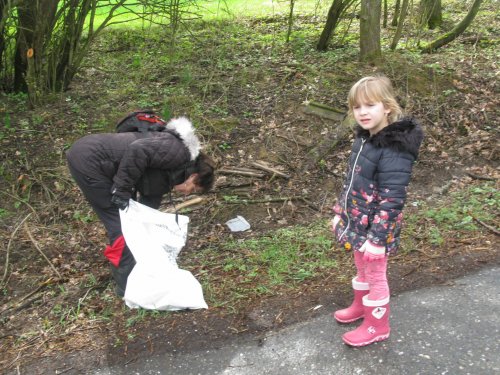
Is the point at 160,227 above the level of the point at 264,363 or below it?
above

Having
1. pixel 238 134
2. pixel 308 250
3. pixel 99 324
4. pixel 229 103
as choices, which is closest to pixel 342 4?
pixel 229 103

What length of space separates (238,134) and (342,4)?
360 cm

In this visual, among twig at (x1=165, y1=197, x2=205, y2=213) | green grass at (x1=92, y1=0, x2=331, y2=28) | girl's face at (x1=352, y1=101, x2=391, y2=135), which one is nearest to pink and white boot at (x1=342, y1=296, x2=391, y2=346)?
girl's face at (x1=352, y1=101, x2=391, y2=135)

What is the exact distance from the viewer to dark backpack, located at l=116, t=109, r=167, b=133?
11.6ft

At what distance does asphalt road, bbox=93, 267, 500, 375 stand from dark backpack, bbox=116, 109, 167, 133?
1.65 meters

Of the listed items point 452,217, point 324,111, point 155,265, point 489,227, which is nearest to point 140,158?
point 155,265

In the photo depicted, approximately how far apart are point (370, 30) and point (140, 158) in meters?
5.54

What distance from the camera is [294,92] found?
24.1 ft

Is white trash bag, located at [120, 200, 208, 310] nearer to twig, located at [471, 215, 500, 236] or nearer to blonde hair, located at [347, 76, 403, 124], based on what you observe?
blonde hair, located at [347, 76, 403, 124]

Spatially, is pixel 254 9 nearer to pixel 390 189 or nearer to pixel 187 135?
pixel 187 135

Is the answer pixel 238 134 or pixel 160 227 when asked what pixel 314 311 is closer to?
pixel 160 227

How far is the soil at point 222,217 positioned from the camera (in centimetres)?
339

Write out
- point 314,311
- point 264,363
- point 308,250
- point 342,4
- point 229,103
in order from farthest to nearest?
point 342,4 → point 229,103 → point 308,250 → point 314,311 → point 264,363

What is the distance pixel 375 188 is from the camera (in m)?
2.76
